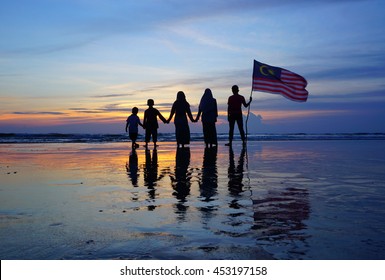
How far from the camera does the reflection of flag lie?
16.9 m

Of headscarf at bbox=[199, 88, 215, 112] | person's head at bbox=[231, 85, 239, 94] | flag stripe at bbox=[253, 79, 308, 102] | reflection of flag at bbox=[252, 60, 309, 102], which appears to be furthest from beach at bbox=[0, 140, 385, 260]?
person's head at bbox=[231, 85, 239, 94]

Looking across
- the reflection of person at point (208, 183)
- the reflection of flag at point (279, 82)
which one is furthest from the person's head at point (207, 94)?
the reflection of person at point (208, 183)

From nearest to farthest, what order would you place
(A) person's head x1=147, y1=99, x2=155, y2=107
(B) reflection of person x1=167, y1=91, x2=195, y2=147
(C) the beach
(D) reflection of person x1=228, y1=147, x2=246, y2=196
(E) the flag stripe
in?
(C) the beach
(D) reflection of person x1=228, y1=147, x2=246, y2=196
(E) the flag stripe
(B) reflection of person x1=167, y1=91, x2=195, y2=147
(A) person's head x1=147, y1=99, x2=155, y2=107

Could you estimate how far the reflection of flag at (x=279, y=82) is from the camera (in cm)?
1686

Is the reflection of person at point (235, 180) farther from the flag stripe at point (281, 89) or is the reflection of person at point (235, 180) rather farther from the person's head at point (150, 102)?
the person's head at point (150, 102)

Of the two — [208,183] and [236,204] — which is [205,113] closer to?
[208,183]

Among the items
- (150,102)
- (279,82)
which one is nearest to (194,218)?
(279,82)

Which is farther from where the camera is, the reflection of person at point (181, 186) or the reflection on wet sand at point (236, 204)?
the reflection of person at point (181, 186)

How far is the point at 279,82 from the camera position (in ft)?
56.7

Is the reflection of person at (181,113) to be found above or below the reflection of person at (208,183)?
above

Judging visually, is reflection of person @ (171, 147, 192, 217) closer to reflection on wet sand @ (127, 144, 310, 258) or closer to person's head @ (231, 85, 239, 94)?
reflection on wet sand @ (127, 144, 310, 258)

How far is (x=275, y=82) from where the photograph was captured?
17453mm

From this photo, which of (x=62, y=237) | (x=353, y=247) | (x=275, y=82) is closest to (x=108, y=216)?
(x=62, y=237)
